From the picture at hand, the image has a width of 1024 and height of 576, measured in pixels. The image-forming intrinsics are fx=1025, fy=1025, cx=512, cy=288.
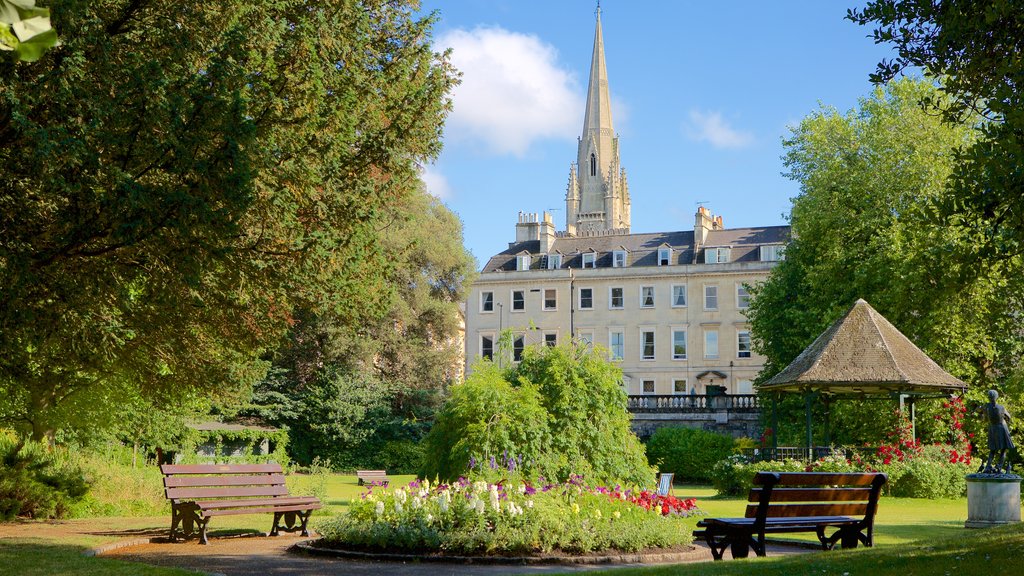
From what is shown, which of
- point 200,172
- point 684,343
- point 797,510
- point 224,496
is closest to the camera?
point 797,510

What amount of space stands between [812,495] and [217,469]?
8.44m

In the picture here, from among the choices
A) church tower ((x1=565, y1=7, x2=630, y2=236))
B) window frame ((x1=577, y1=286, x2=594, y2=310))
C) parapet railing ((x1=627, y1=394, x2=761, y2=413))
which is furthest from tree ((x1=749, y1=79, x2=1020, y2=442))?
church tower ((x1=565, y1=7, x2=630, y2=236))

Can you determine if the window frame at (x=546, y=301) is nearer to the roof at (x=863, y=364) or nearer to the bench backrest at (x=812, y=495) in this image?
the roof at (x=863, y=364)

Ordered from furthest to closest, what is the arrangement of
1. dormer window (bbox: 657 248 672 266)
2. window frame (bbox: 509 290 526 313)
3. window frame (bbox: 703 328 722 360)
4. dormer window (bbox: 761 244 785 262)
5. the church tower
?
1. the church tower
2. window frame (bbox: 509 290 526 313)
3. dormer window (bbox: 657 248 672 266)
4. window frame (bbox: 703 328 722 360)
5. dormer window (bbox: 761 244 785 262)

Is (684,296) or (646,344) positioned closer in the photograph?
(684,296)

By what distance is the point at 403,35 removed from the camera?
56.4ft

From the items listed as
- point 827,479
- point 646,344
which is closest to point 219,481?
point 827,479

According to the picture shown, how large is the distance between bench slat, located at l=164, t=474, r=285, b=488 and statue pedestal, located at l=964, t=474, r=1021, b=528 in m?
12.0

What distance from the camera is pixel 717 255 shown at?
6888 cm

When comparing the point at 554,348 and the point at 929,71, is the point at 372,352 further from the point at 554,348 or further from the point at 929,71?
the point at 929,71

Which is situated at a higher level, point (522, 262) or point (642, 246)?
point (642, 246)

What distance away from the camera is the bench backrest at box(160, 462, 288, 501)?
46.3 ft

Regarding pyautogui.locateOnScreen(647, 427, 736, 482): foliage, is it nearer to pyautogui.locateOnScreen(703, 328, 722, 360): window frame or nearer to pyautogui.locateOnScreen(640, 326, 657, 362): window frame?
pyautogui.locateOnScreen(703, 328, 722, 360): window frame

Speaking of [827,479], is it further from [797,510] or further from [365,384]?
[365,384]
